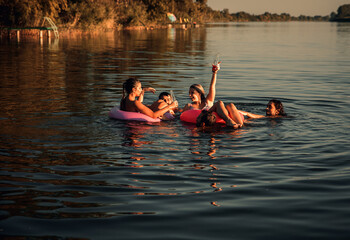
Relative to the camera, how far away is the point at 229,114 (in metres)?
10.1

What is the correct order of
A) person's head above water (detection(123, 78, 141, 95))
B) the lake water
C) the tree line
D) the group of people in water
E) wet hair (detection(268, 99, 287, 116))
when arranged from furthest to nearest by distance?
the tree line → wet hair (detection(268, 99, 287, 116)) → person's head above water (detection(123, 78, 141, 95)) → the group of people in water → the lake water

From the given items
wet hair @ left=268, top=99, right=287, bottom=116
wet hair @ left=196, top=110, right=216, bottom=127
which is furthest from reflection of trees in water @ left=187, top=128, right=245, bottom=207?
wet hair @ left=268, top=99, right=287, bottom=116

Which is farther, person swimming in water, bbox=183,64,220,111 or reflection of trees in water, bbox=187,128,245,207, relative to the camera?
person swimming in water, bbox=183,64,220,111

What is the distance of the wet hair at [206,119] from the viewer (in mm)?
9695

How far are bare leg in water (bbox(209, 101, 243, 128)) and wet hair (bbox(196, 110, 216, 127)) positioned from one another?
9.0 inches

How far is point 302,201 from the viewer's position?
5.50 metres

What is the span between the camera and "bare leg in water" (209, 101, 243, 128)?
9.79m

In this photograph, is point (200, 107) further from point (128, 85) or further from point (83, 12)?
point (83, 12)

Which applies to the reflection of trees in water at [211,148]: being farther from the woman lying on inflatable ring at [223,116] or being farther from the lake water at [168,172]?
the woman lying on inflatable ring at [223,116]

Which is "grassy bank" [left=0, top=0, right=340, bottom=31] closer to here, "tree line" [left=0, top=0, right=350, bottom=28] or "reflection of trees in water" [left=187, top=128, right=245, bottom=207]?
"tree line" [left=0, top=0, right=350, bottom=28]

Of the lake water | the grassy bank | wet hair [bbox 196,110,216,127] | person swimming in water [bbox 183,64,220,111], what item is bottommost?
the lake water

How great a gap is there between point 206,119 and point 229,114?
649mm

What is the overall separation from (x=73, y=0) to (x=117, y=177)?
169 feet

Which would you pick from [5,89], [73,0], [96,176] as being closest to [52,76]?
[5,89]
